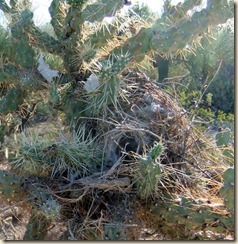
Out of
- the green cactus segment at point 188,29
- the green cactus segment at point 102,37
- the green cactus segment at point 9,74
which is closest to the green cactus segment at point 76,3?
the green cactus segment at point 102,37

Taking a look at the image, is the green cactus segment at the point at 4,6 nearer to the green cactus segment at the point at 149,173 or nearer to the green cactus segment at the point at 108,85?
the green cactus segment at the point at 108,85

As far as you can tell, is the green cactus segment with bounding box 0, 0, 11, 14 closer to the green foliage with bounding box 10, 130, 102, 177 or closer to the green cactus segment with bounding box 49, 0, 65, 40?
the green cactus segment with bounding box 49, 0, 65, 40

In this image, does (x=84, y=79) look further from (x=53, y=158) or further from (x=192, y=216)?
(x=192, y=216)

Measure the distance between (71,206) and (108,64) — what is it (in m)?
0.96

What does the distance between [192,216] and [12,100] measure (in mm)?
2059

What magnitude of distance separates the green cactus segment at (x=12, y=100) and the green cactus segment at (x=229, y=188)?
223 cm

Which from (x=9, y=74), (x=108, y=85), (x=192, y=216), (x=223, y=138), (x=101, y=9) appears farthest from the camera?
(x=9, y=74)

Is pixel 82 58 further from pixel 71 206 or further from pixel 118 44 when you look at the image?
pixel 71 206

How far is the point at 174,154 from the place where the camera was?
299cm

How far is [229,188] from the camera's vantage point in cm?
229

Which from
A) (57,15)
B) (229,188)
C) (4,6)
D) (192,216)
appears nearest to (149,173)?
(192,216)

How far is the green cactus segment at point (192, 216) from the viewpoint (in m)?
2.48

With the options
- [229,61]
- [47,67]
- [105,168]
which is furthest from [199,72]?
[105,168]

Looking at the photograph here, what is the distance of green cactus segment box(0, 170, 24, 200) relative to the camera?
2783 mm
